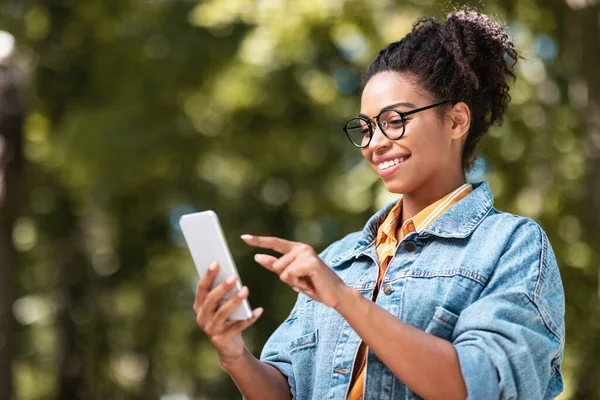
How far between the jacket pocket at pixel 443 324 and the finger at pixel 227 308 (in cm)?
46

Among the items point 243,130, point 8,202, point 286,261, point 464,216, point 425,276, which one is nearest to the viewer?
point 286,261

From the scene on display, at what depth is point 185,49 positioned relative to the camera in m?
8.55

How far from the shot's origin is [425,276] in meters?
2.40

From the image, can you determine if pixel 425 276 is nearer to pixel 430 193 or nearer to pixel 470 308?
pixel 470 308

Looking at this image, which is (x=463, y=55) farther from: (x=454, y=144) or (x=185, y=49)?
(x=185, y=49)

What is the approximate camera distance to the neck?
2.63m

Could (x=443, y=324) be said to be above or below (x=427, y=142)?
below

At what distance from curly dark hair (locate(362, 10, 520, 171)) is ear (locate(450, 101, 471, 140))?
2 cm

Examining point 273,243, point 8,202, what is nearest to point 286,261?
point 273,243

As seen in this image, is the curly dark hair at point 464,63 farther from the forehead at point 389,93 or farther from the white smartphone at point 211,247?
the white smartphone at point 211,247

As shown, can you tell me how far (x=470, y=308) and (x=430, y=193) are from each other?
18.4 inches

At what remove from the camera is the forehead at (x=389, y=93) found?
2.55 meters

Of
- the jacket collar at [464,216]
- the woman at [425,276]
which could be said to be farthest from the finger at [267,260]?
the jacket collar at [464,216]

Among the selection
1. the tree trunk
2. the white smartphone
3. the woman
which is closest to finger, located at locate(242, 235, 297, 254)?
the woman
